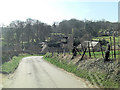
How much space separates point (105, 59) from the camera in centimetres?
1441

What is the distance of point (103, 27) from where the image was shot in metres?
107

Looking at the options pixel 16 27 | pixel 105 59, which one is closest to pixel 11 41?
pixel 16 27

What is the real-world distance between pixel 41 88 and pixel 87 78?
3800 mm

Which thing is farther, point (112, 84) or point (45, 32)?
point (45, 32)

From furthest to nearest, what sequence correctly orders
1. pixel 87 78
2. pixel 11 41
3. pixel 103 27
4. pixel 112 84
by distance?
pixel 103 27
pixel 11 41
pixel 87 78
pixel 112 84

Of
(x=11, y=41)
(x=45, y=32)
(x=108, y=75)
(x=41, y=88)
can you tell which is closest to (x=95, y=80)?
(x=108, y=75)

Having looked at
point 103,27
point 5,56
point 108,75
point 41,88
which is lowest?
point 5,56

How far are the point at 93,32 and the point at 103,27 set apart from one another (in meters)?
24.5

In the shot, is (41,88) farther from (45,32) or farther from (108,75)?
(45,32)

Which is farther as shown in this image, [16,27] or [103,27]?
[103,27]

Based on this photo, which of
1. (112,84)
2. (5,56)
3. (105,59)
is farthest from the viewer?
(5,56)

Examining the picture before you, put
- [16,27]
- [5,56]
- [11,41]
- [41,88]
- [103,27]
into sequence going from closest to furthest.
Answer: [41,88], [5,56], [11,41], [16,27], [103,27]

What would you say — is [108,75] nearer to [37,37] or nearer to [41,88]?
[41,88]

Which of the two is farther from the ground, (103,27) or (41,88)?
(103,27)
